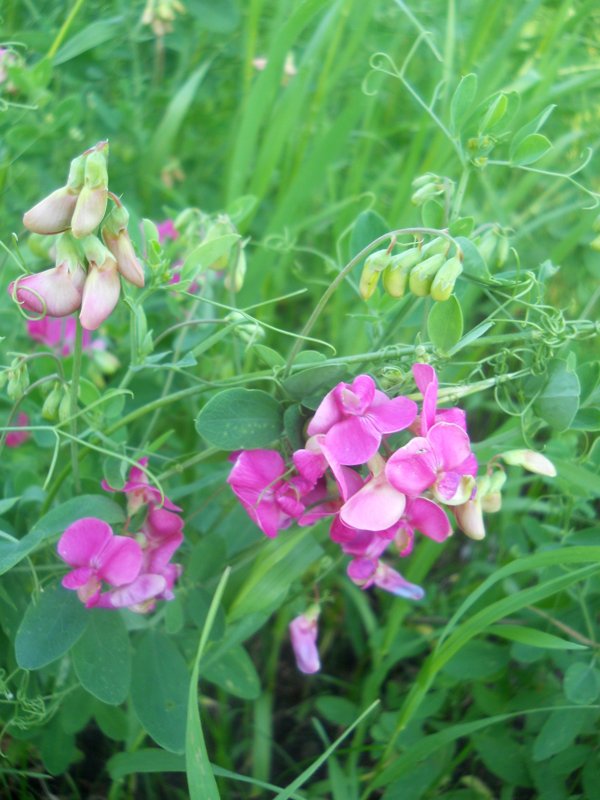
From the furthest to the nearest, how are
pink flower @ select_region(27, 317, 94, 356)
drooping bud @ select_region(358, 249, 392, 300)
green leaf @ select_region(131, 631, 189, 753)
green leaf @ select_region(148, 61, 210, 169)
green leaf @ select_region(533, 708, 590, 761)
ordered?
Result: green leaf @ select_region(148, 61, 210, 169) < pink flower @ select_region(27, 317, 94, 356) < green leaf @ select_region(533, 708, 590, 761) < green leaf @ select_region(131, 631, 189, 753) < drooping bud @ select_region(358, 249, 392, 300)

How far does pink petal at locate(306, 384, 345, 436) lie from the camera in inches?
33.2

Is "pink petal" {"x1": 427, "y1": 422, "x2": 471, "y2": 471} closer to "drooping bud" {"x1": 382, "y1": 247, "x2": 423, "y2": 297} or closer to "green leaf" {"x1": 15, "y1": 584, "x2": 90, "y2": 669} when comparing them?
"drooping bud" {"x1": 382, "y1": 247, "x2": 423, "y2": 297}

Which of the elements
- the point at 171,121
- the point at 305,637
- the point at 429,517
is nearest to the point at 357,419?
the point at 429,517

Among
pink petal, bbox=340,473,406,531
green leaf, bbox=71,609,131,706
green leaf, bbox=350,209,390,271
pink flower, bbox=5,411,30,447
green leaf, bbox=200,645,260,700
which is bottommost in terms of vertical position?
green leaf, bbox=200,645,260,700

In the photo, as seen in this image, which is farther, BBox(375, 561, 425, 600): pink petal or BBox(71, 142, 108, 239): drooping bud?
BBox(375, 561, 425, 600): pink petal

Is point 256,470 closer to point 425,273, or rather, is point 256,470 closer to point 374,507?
point 374,507

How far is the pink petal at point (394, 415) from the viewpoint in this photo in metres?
0.83

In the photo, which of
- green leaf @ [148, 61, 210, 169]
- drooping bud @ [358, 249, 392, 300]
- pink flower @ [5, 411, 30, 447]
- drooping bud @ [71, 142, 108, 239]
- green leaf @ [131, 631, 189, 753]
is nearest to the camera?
drooping bud @ [71, 142, 108, 239]

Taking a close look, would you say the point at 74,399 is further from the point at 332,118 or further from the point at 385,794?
the point at 332,118

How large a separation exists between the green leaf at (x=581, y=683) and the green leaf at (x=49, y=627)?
1.85 ft

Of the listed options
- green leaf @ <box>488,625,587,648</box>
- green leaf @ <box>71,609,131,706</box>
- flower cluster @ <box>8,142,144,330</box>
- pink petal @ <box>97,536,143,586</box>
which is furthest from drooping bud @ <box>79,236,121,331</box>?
green leaf @ <box>488,625,587,648</box>

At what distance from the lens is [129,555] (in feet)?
3.08

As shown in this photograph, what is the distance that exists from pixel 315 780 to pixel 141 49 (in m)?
1.54

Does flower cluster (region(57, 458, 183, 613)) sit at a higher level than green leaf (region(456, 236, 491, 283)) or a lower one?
lower
